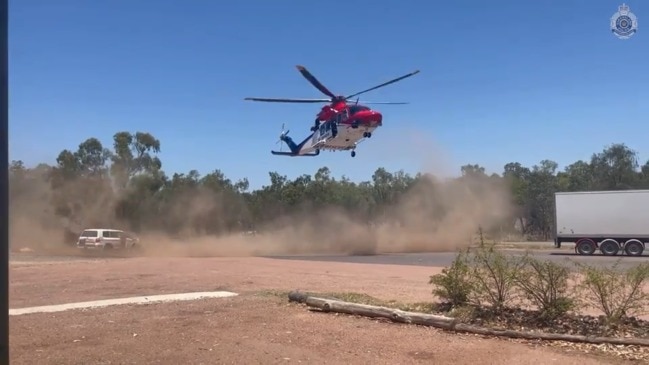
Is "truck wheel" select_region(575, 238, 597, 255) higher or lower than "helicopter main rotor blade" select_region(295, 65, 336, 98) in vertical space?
lower

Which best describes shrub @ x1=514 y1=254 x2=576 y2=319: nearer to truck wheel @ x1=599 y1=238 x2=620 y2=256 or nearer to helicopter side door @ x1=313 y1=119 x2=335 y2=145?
helicopter side door @ x1=313 y1=119 x2=335 y2=145

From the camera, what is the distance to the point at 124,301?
14.6m

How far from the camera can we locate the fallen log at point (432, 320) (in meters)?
9.18

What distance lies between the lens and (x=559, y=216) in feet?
139

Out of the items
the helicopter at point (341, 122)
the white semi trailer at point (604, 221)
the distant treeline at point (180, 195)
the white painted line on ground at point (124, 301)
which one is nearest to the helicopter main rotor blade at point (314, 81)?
the helicopter at point (341, 122)

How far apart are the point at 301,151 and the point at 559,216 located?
69.8 ft

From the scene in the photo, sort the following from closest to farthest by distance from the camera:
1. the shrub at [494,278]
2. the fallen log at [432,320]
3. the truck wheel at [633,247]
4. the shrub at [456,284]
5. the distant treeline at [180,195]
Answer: the fallen log at [432,320] → the shrub at [494,278] → the shrub at [456,284] → the truck wheel at [633,247] → the distant treeline at [180,195]

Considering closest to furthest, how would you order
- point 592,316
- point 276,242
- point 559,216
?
point 592,316 < point 559,216 < point 276,242

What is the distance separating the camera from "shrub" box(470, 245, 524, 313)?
1111cm

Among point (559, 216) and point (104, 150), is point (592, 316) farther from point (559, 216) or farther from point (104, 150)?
point (104, 150)

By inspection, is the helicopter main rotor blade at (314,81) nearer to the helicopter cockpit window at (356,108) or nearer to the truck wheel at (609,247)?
the helicopter cockpit window at (356,108)

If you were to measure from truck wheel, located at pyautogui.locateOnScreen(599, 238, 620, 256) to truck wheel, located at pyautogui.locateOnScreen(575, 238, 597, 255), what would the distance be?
613 millimetres

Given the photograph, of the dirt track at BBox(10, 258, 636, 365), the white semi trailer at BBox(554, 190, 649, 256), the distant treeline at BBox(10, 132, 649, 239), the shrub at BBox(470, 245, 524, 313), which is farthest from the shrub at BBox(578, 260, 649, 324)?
the distant treeline at BBox(10, 132, 649, 239)

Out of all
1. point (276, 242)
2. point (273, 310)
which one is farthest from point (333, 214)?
point (273, 310)
